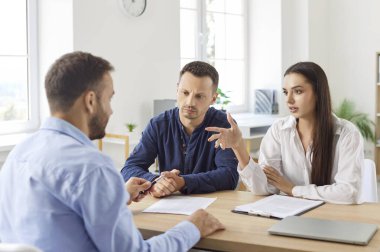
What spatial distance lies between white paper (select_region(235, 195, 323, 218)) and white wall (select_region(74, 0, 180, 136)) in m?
2.72

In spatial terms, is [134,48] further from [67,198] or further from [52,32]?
[67,198]

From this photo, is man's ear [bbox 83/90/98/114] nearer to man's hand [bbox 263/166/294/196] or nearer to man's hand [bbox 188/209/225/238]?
man's hand [bbox 188/209/225/238]

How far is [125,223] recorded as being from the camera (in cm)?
142

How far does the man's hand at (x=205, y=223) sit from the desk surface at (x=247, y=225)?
2 cm

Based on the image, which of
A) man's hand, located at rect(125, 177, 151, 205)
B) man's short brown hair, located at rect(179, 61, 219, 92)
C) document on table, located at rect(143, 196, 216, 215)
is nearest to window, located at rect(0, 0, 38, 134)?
man's short brown hair, located at rect(179, 61, 219, 92)

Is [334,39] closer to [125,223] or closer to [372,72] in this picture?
[372,72]

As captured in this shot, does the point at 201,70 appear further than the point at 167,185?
Yes

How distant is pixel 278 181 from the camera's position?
2404 mm

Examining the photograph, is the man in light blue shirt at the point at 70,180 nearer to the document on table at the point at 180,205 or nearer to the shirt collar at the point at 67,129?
the shirt collar at the point at 67,129

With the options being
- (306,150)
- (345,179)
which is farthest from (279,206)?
(306,150)

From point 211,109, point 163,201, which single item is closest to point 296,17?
point 211,109

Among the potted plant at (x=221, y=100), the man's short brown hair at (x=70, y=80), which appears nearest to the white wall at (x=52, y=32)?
the potted plant at (x=221, y=100)

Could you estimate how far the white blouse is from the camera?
7.43ft

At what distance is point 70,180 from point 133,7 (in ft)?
12.5
